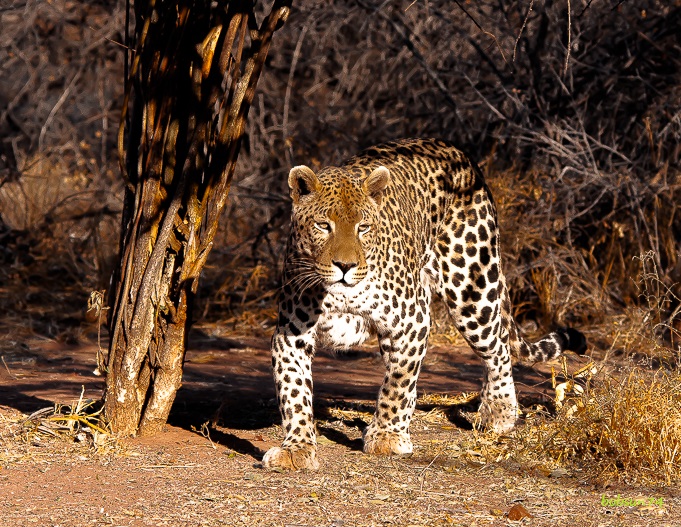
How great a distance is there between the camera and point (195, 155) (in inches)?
215

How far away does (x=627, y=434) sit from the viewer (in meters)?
5.06

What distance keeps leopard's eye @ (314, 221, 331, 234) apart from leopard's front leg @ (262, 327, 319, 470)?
51 cm

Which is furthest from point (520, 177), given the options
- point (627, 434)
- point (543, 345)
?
point (627, 434)

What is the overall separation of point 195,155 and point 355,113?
628 centimetres

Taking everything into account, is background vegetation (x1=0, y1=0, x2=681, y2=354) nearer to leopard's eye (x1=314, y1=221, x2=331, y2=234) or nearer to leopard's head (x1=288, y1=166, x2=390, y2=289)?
leopard's head (x1=288, y1=166, x2=390, y2=289)

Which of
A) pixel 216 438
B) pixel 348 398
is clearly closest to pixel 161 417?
pixel 216 438

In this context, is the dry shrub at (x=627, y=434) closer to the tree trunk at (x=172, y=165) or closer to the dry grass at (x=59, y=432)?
the tree trunk at (x=172, y=165)

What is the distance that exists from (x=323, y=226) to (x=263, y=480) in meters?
1.20

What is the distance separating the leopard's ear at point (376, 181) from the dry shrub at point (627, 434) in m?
1.38

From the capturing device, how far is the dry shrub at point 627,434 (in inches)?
197

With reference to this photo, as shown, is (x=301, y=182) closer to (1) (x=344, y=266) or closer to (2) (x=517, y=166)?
(1) (x=344, y=266)

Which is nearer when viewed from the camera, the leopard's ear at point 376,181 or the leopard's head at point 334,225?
the leopard's head at point 334,225

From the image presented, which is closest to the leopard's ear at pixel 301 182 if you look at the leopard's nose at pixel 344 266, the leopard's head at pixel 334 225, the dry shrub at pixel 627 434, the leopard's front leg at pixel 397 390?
the leopard's head at pixel 334 225

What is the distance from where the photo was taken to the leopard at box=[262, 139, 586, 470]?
17.8ft
